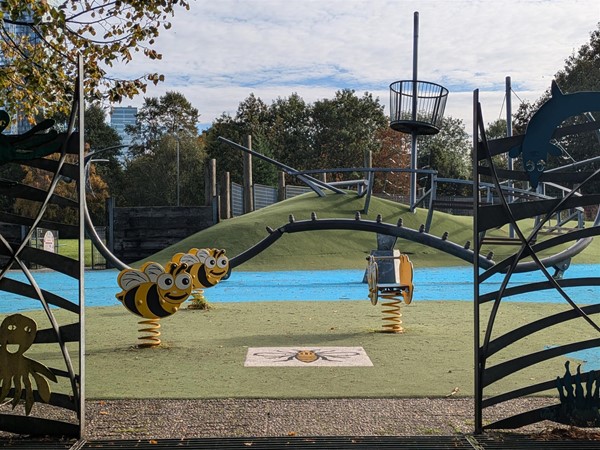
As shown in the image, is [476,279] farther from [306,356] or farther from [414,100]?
[414,100]

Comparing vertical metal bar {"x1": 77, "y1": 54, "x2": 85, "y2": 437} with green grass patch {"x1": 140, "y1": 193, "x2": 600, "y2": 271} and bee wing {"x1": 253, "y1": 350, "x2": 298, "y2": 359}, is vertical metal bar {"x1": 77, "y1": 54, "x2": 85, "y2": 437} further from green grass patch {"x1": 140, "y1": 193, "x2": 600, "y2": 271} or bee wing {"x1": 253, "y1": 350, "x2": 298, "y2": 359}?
green grass patch {"x1": 140, "y1": 193, "x2": 600, "y2": 271}

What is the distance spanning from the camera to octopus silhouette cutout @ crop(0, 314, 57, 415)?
5.03 metres

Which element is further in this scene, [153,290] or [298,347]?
[153,290]

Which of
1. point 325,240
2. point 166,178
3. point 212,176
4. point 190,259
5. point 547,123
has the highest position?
point 166,178

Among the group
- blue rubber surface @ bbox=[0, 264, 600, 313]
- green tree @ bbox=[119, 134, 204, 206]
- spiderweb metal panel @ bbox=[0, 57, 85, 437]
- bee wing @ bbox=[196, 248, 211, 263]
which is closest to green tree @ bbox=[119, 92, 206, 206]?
green tree @ bbox=[119, 134, 204, 206]

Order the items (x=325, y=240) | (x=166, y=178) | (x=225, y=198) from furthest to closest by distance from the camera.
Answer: (x=166, y=178)
(x=225, y=198)
(x=325, y=240)

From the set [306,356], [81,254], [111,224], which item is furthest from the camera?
[111,224]

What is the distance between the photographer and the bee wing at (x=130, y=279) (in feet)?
30.7

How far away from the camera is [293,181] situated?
189ft

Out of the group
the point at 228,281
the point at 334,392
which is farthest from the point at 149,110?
the point at 334,392

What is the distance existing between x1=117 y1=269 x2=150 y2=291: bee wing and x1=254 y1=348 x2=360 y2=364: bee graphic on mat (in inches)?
72.1

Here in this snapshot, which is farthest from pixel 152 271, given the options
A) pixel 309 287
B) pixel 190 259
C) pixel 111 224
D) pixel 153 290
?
pixel 111 224

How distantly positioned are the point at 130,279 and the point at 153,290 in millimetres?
334

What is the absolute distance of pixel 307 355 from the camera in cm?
860
